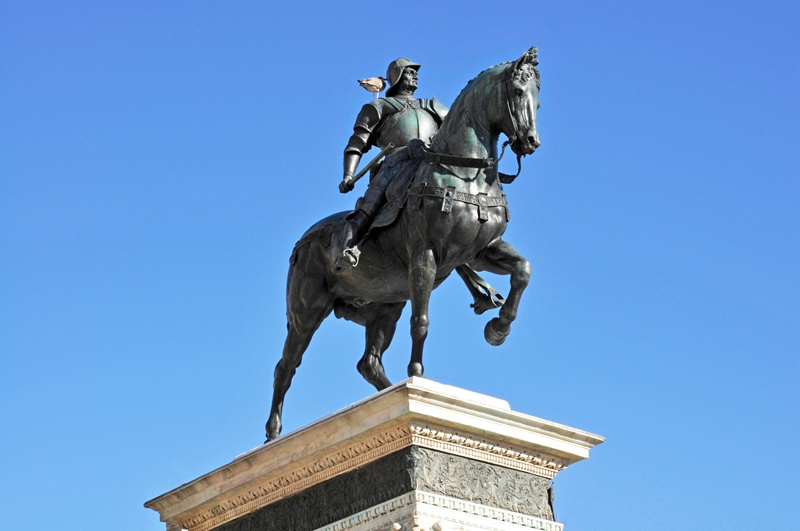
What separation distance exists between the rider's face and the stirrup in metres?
1.67

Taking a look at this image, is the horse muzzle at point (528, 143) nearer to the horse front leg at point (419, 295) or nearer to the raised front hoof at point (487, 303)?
the horse front leg at point (419, 295)

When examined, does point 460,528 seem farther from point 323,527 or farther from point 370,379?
point 370,379

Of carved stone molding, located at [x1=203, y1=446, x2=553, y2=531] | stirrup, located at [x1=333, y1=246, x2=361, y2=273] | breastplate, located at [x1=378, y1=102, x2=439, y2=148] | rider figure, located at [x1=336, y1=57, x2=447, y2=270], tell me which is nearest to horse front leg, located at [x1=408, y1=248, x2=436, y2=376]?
stirrup, located at [x1=333, y1=246, x2=361, y2=273]

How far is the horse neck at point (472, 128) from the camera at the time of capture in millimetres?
10531

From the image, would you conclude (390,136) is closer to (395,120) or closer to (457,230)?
(395,120)

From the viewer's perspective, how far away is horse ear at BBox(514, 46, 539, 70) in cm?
1044

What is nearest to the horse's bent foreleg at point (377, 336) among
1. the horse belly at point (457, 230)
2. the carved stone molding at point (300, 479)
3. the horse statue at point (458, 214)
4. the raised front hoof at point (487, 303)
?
the horse statue at point (458, 214)

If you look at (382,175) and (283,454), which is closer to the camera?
(283,454)

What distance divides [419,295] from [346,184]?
4.63ft

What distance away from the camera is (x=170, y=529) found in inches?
440

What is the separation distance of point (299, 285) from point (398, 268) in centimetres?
98

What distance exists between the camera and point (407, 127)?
11.4 metres

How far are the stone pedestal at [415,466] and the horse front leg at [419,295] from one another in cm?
48

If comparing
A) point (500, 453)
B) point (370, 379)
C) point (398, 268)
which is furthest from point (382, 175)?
point (500, 453)
